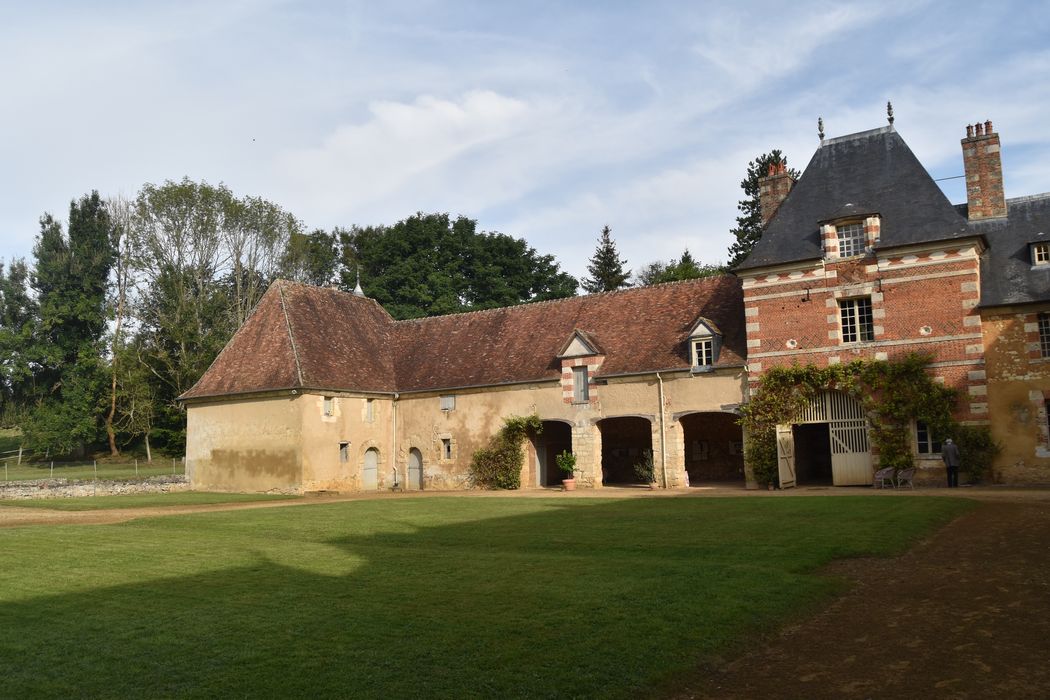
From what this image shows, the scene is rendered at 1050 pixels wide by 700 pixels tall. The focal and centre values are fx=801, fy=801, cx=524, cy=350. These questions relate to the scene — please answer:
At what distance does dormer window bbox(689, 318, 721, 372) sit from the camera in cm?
2284

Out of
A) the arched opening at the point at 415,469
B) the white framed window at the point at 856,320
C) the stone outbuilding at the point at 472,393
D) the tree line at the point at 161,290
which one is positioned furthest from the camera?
the tree line at the point at 161,290

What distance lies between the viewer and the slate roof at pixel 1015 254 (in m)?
19.7

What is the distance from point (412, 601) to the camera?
7426 millimetres

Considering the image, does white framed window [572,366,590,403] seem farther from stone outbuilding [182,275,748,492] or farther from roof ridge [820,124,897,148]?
roof ridge [820,124,897,148]

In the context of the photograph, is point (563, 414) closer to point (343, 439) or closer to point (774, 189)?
point (343, 439)

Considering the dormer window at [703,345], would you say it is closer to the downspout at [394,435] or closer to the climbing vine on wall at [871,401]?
the climbing vine on wall at [871,401]

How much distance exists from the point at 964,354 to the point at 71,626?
775 inches

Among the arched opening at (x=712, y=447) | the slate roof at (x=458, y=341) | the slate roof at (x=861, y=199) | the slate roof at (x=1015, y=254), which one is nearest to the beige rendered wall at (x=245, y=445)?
the slate roof at (x=458, y=341)

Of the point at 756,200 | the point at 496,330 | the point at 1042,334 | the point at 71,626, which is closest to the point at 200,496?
the point at 496,330

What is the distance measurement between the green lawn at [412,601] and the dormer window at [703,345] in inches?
381

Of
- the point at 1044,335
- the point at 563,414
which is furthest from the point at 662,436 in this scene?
the point at 1044,335

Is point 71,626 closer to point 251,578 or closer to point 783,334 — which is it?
point 251,578

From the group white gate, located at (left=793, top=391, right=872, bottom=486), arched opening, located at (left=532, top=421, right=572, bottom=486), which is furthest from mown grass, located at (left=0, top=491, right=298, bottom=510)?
white gate, located at (left=793, top=391, right=872, bottom=486)

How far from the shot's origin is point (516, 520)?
13836 mm
